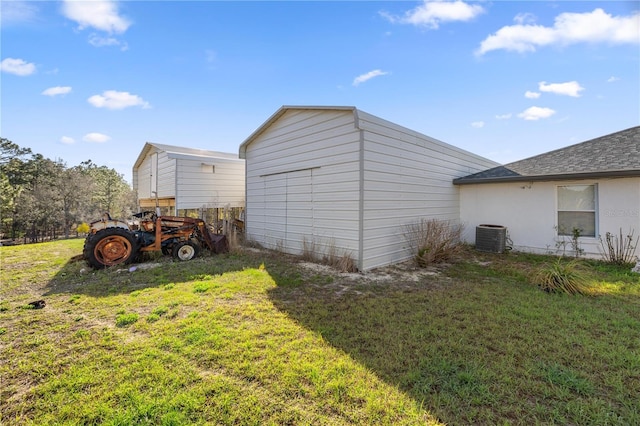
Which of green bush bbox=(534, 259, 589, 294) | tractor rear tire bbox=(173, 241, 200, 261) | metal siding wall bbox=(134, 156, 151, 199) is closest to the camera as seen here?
green bush bbox=(534, 259, 589, 294)

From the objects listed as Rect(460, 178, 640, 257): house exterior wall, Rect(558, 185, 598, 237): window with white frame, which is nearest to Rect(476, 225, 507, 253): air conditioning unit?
Rect(460, 178, 640, 257): house exterior wall

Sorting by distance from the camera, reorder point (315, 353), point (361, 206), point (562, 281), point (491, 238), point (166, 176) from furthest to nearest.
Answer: point (166, 176) < point (491, 238) < point (361, 206) < point (562, 281) < point (315, 353)

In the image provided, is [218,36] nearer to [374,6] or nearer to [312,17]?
[312,17]

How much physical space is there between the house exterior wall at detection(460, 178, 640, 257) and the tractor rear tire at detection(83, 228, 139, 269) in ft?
32.4

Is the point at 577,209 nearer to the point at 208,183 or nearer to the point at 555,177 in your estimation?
the point at 555,177

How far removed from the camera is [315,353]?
2609mm

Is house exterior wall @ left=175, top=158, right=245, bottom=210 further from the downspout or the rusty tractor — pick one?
the downspout

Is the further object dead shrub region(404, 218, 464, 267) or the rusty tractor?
dead shrub region(404, 218, 464, 267)

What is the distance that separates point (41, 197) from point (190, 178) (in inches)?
701

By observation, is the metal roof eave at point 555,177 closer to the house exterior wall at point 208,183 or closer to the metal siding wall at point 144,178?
the house exterior wall at point 208,183

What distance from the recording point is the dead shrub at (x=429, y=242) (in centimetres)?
638

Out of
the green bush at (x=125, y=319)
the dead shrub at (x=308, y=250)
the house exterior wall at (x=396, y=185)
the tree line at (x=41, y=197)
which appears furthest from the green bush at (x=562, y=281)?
the tree line at (x=41, y=197)

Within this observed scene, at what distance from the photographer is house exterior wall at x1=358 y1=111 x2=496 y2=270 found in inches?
232


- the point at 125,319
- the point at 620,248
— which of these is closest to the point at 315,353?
the point at 125,319
